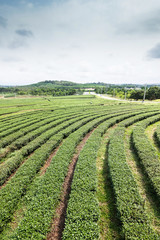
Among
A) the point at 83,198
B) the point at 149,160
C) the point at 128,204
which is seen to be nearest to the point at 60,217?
the point at 83,198

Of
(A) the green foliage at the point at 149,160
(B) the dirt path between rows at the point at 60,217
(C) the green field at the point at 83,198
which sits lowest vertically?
(B) the dirt path between rows at the point at 60,217

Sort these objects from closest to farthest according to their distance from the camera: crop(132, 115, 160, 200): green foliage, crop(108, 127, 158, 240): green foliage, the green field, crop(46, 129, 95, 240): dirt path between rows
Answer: crop(108, 127, 158, 240): green foliage
the green field
crop(46, 129, 95, 240): dirt path between rows
crop(132, 115, 160, 200): green foliage

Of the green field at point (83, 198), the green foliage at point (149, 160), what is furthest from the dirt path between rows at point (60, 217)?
the green foliage at point (149, 160)

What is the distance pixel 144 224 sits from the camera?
209 inches

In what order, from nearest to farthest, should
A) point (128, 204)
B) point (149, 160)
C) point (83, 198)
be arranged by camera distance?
point (128, 204) → point (83, 198) → point (149, 160)

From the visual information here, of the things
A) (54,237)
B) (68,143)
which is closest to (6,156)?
(68,143)

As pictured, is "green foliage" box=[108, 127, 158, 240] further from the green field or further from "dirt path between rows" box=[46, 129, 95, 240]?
"dirt path between rows" box=[46, 129, 95, 240]

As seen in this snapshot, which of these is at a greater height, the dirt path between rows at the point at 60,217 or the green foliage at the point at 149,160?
A: the green foliage at the point at 149,160

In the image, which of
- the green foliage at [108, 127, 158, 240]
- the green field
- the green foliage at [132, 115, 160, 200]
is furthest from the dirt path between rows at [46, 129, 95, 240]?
the green foliage at [132, 115, 160, 200]

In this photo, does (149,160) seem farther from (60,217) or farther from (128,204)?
(60,217)

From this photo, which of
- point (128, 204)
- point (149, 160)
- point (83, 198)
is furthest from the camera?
point (149, 160)

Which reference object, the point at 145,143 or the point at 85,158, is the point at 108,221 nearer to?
the point at 85,158

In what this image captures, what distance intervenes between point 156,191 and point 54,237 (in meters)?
6.28

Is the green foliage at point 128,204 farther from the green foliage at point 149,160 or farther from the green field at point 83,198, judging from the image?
the green foliage at point 149,160
